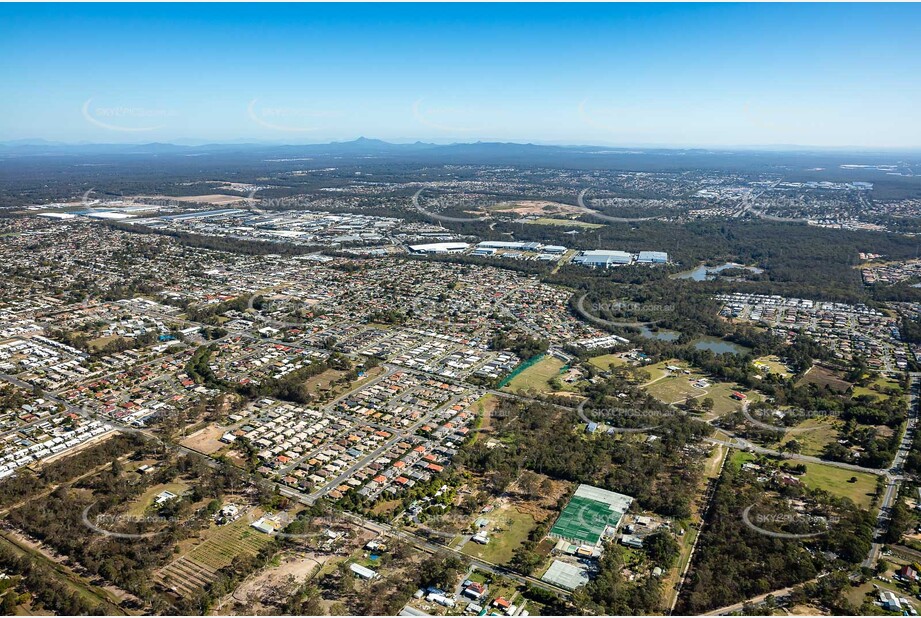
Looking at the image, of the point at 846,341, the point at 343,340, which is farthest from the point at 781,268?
the point at 343,340

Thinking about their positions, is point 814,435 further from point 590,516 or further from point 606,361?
Result: point 590,516

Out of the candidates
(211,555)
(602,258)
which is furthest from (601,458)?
(602,258)

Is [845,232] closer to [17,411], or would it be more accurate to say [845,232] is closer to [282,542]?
[282,542]

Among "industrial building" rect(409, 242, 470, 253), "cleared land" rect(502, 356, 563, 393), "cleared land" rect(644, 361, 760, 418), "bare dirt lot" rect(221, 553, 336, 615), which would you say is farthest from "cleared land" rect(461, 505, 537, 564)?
"industrial building" rect(409, 242, 470, 253)

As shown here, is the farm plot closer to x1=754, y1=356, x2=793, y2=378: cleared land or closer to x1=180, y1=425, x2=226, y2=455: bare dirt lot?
x1=180, y1=425, x2=226, y2=455: bare dirt lot

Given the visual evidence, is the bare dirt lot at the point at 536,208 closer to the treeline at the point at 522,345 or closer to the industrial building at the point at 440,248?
the industrial building at the point at 440,248

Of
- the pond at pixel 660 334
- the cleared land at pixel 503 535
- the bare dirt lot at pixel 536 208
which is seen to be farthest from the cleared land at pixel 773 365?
the bare dirt lot at pixel 536 208
